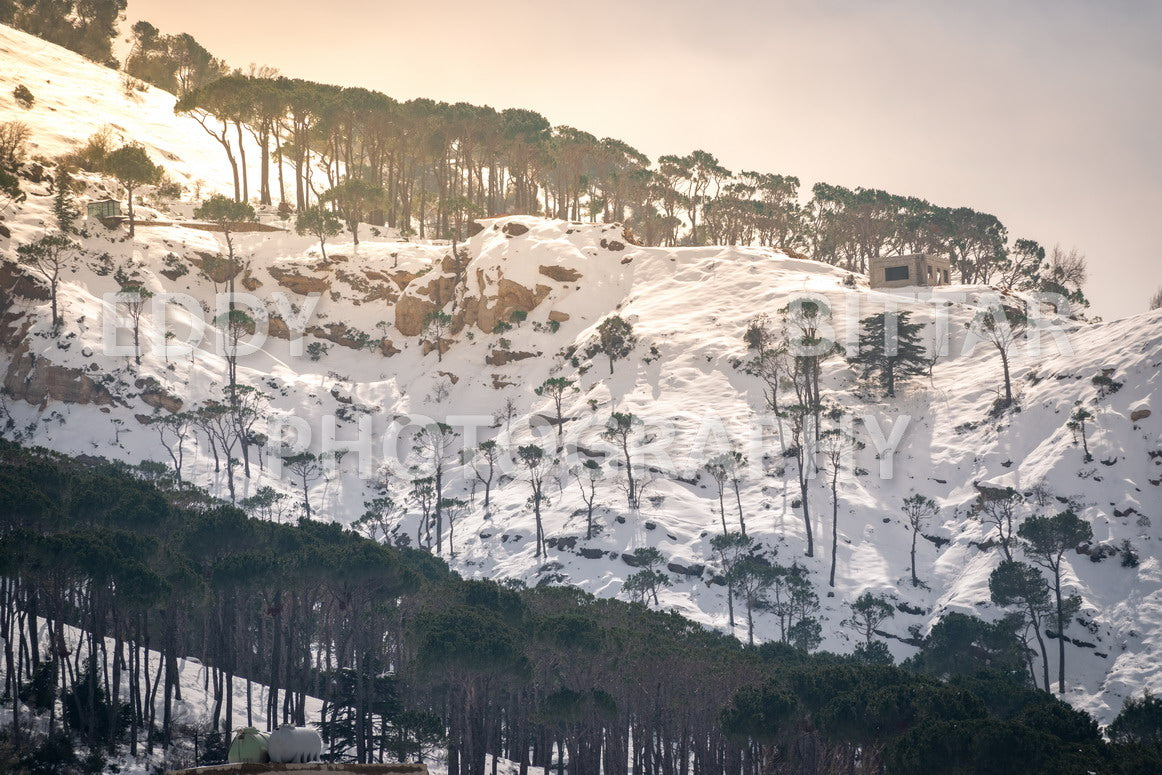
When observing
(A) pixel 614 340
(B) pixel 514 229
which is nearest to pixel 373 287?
(B) pixel 514 229

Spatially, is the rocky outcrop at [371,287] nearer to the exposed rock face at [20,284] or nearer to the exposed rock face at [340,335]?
the exposed rock face at [340,335]

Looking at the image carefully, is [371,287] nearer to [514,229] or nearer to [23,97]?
[514,229]

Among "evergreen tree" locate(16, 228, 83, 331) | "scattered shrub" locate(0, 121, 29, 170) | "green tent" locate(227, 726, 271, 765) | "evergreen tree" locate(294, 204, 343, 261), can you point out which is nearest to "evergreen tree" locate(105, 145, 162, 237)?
"scattered shrub" locate(0, 121, 29, 170)

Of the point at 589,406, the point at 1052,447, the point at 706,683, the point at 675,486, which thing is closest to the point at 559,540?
the point at 675,486

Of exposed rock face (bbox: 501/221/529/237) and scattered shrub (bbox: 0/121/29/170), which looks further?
exposed rock face (bbox: 501/221/529/237)

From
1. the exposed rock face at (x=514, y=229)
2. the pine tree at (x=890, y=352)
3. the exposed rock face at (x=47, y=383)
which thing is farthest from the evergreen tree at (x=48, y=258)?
the pine tree at (x=890, y=352)

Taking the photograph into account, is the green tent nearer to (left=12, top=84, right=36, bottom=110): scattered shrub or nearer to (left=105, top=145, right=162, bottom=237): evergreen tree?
(left=105, top=145, right=162, bottom=237): evergreen tree
